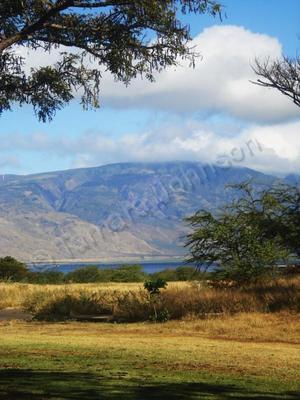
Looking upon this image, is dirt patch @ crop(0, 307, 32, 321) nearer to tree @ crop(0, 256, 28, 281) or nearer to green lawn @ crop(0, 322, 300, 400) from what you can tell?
green lawn @ crop(0, 322, 300, 400)

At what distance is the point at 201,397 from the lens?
32.3 ft

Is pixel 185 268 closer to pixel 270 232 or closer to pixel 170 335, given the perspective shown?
pixel 270 232

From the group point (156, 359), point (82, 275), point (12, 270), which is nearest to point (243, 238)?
point (156, 359)

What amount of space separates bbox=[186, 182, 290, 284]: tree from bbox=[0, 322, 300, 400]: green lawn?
993 cm

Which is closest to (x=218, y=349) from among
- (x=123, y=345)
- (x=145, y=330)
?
(x=123, y=345)

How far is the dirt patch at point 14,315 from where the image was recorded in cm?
2847

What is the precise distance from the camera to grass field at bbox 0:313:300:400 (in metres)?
10.4

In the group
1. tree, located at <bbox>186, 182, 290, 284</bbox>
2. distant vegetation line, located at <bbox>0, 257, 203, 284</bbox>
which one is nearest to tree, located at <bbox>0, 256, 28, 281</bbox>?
distant vegetation line, located at <bbox>0, 257, 203, 284</bbox>

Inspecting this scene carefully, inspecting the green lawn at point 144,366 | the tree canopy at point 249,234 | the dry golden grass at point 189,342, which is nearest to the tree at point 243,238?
the tree canopy at point 249,234

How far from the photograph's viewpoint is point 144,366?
13625 mm

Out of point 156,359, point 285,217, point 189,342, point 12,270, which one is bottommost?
point 12,270

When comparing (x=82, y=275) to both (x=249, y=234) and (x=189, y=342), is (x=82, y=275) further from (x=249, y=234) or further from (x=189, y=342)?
(x=189, y=342)

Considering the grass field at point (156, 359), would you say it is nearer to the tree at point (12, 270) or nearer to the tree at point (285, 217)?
the tree at point (285, 217)

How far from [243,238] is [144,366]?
19517 mm
